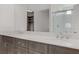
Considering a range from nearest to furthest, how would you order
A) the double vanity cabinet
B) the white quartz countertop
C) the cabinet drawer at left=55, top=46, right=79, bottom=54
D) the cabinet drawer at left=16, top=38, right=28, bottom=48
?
the cabinet drawer at left=55, top=46, right=79, bottom=54 → the double vanity cabinet → the white quartz countertop → the cabinet drawer at left=16, top=38, right=28, bottom=48

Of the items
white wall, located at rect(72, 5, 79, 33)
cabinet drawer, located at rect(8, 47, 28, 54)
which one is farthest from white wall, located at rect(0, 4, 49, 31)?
white wall, located at rect(72, 5, 79, 33)

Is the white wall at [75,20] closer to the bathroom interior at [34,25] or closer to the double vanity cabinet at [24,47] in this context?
the bathroom interior at [34,25]

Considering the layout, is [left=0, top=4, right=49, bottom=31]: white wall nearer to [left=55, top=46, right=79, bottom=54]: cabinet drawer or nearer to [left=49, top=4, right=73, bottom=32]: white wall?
[left=49, top=4, right=73, bottom=32]: white wall

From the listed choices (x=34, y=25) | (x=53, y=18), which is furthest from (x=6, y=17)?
(x=53, y=18)

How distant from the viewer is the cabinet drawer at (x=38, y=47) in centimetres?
185

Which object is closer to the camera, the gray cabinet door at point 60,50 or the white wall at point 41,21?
the gray cabinet door at point 60,50

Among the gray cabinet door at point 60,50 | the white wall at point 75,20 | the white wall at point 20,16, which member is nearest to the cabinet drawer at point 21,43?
the white wall at point 20,16

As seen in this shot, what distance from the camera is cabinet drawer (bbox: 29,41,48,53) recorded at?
1.85 meters

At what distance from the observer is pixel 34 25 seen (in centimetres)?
213

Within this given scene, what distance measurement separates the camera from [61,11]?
2061 mm

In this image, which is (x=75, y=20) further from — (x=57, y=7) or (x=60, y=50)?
(x=60, y=50)

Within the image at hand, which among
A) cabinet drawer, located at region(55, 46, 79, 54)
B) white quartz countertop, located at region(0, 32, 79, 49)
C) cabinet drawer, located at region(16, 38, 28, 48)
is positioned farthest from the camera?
cabinet drawer, located at region(16, 38, 28, 48)

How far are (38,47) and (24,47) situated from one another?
0.82 feet
